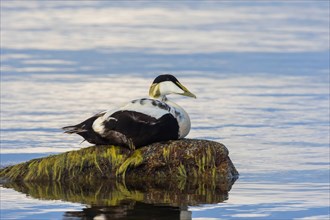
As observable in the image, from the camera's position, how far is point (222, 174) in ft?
42.0

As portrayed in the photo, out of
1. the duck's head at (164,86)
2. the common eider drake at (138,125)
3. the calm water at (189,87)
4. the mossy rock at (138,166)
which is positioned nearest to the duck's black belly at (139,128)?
the common eider drake at (138,125)

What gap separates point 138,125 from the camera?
12.8 metres

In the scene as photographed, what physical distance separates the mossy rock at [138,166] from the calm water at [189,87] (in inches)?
13.6

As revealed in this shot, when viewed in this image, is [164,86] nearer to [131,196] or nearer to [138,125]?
[138,125]

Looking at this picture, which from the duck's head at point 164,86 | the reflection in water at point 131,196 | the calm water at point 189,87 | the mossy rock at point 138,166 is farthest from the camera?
the duck's head at point 164,86

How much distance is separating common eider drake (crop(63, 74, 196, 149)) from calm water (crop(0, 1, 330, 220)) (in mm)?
721

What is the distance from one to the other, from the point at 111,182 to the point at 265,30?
15932 millimetres

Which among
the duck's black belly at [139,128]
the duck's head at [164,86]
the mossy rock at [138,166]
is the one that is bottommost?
the mossy rock at [138,166]

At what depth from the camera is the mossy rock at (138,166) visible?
12727mm

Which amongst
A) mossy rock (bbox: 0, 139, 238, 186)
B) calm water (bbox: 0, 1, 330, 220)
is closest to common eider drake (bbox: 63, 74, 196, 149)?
mossy rock (bbox: 0, 139, 238, 186)

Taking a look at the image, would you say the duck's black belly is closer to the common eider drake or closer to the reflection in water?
the common eider drake

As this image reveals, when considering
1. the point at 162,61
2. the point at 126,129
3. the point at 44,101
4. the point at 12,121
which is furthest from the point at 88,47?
the point at 126,129

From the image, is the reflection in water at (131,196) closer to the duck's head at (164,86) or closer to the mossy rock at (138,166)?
the mossy rock at (138,166)

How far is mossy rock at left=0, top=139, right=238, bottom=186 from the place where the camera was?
12727 millimetres
